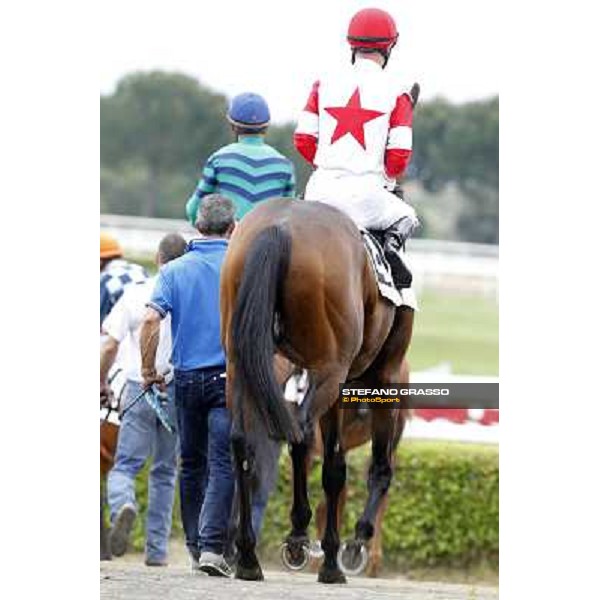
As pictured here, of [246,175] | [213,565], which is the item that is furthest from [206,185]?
[213,565]

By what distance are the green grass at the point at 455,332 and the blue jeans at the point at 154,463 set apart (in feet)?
27.7

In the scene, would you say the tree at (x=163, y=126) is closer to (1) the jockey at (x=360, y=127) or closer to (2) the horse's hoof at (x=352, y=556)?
(1) the jockey at (x=360, y=127)

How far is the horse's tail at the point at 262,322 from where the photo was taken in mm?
6562

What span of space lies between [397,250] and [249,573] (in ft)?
4.96

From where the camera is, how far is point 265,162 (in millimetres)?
7824

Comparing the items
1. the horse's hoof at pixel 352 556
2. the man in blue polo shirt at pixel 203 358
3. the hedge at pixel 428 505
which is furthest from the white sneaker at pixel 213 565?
the hedge at pixel 428 505

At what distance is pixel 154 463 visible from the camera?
855cm

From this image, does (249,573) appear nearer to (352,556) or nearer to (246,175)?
(352,556)

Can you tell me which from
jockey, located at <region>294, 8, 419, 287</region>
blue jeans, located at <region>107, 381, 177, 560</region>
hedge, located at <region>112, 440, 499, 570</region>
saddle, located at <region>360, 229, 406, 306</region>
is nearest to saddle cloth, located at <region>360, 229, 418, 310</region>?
saddle, located at <region>360, 229, 406, 306</region>

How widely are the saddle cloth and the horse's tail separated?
21.7 inches
